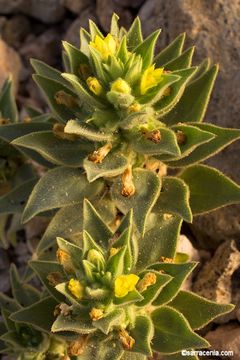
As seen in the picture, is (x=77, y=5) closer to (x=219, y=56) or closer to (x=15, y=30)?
(x=15, y=30)

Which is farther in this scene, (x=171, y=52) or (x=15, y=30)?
(x=15, y=30)

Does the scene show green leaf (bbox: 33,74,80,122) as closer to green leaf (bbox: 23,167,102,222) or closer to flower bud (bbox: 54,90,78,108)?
flower bud (bbox: 54,90,78,108)

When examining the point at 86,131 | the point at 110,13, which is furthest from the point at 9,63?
the point at 86,131

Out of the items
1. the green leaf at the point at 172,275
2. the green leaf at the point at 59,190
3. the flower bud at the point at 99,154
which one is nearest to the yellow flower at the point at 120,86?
the flower bud at the point at 99,154

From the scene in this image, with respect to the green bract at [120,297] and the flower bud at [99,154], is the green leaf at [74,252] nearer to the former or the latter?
the green bract at [120,297]

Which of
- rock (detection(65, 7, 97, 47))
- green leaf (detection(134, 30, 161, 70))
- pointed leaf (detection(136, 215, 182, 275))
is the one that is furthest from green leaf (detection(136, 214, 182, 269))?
rock (detection(65, 7, 97, 47))

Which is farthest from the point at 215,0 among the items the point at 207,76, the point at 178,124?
the point at 178,124
